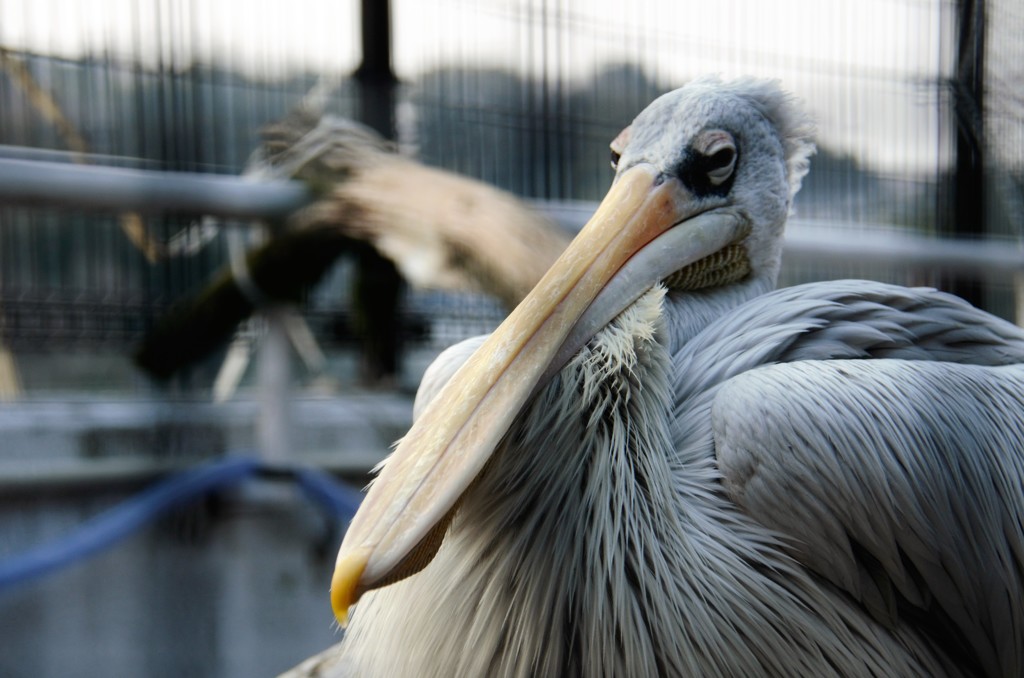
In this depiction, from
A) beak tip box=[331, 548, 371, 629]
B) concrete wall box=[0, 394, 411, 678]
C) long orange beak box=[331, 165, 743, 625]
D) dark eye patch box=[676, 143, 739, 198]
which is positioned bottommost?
concrete wall box=[0, 394, 411, 678]

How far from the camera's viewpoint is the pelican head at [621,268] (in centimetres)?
54

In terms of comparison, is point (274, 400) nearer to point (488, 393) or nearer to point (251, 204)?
point (251, 204)

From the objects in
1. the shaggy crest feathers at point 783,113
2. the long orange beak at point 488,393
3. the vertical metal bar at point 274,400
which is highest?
the shaggy crest feathers at point 783,113

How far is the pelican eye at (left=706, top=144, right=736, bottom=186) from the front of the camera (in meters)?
0.79

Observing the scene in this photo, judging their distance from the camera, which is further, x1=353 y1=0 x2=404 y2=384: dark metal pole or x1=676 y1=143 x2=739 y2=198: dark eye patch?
x1=353 y1=0 x2=404 y2=384: dark metal pole

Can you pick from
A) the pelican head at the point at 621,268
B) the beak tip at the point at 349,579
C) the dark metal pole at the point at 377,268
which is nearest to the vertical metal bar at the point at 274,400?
the dark metal pole at the point at 377,268


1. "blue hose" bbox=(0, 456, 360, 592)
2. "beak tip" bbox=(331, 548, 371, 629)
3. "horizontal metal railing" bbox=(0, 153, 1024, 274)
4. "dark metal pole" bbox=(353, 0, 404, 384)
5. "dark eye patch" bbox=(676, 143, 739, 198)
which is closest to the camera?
"beak tip" bbox=(331, 548, 371, 629)

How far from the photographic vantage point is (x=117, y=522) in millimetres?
1166

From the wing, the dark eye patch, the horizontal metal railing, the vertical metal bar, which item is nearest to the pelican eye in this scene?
the dark eye patch

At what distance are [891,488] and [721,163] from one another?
323 mm

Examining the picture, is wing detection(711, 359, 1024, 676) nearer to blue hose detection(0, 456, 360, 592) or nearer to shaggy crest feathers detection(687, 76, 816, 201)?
shaggy crest feathers detection(687, 76, 816, 201)

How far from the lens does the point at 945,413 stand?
738 mm

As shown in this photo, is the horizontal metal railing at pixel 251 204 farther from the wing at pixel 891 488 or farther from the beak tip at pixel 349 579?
the beak tip at pixel 349 579

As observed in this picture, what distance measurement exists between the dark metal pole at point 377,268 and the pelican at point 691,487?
0.69 metres
